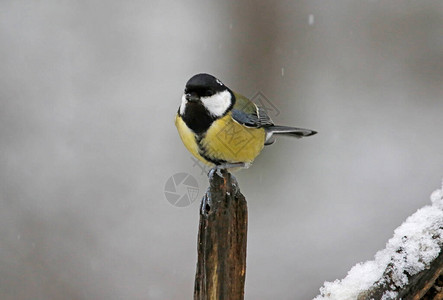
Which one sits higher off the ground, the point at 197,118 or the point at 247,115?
the point at 247,115

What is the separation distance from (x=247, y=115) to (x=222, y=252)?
1.07 m

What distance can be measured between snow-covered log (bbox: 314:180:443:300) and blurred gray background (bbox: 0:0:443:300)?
2.79 metres

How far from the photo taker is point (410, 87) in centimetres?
420

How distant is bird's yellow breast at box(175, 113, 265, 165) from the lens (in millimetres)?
1932

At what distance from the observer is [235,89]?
3.92 metres

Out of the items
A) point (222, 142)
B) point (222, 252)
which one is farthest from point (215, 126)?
point (222, 252)

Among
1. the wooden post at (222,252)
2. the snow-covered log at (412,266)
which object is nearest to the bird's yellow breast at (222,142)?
the wooden post at (222,252)

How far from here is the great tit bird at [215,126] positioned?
185 cm

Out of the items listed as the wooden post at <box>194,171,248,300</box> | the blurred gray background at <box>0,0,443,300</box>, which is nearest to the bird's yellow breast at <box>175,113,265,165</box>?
the wooden post at <box>194,171,248,300</box>

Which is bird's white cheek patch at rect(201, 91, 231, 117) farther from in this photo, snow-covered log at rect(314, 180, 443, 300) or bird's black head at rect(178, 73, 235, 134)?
snow-covered log at rect(314, 180, 443, 300)

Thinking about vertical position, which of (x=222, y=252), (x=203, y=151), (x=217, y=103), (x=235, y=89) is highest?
(x=235, y=89)

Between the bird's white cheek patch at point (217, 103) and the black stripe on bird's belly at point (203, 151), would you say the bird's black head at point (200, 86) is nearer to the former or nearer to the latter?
the bird's white cheek patch at point (217, 103)

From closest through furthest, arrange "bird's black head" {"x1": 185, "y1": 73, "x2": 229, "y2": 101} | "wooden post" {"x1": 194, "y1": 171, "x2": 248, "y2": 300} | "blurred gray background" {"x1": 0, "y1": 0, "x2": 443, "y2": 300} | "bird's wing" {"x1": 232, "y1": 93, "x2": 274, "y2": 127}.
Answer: "wooden post" {"x1": 194, "y1": 171, "x2": 248, "y2": 300}
"bird's black head" {"x1": 185, "y1": 73, "x2": 229, "y2": 101}
"bird's wing" {"x1": 232, "y1": 93, "x2": 274, "y2": 127}
"blurred gray background" {"x1": 0, "y1": 0, "x2": 443, "y2": 300}

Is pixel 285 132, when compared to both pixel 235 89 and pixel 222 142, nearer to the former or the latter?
pixel 222 142
